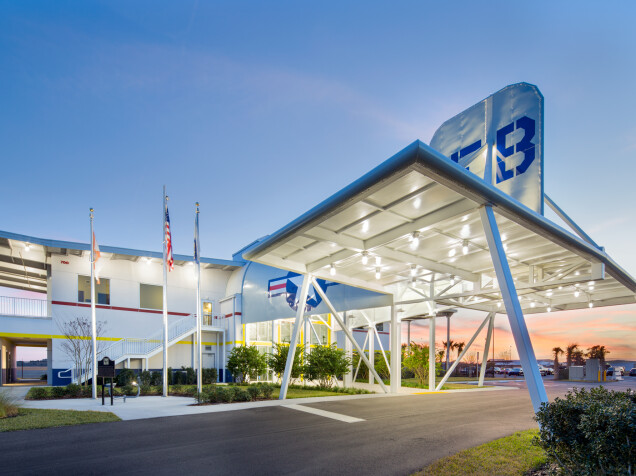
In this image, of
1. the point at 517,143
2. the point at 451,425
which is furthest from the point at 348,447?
the point at 517,143

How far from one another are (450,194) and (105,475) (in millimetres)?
8607

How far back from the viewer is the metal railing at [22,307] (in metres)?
22.8

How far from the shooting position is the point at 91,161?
2734 cm

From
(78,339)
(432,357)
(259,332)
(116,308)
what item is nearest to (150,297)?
(116,308)

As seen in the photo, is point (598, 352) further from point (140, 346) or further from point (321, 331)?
point (140, 346)

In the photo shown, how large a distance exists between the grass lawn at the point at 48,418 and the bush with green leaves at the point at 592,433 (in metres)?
10.6

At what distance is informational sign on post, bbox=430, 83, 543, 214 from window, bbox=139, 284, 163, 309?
2130cm

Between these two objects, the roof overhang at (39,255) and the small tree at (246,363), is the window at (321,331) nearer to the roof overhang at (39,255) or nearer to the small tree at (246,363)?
the small tree at (246,363)

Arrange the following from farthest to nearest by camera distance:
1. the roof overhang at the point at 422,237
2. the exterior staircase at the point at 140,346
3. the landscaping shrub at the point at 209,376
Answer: the landscaping shrub at the point at 209,376 → the exterior staircase at the point at 140,346 → the roof overhang at the point at 422,237

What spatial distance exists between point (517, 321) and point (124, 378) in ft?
66.6

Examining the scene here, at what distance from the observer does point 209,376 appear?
2622cm

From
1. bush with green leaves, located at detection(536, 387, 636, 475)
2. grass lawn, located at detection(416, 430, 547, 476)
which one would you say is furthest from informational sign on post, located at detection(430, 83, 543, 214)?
bush with green leaves, located at detection(536, 387, 636, 475)

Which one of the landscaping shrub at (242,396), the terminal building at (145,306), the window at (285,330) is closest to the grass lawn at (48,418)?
the landscaping shrub at (242,396)

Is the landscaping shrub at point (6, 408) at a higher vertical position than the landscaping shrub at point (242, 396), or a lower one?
higher
